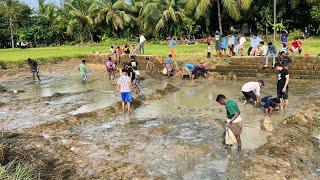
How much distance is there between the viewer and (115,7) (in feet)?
145

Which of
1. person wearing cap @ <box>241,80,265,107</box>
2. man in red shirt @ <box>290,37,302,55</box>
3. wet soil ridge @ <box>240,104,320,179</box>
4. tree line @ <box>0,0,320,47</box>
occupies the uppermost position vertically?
tree line @ <box>0,0,320,47</box>

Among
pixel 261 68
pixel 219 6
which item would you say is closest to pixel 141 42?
pixel 261 68

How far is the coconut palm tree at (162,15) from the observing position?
3981 cm

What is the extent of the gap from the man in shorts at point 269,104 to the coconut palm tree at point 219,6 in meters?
23.7

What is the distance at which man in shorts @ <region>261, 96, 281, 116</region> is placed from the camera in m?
12.8

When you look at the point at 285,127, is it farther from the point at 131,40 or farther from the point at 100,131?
the point at 131,40

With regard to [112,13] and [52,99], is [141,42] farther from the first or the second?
[112,13]

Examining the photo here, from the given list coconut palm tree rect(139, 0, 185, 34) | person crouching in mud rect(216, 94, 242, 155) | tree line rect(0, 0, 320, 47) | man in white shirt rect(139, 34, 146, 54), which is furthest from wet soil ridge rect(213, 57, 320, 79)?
coconut palm tree rect(139, 0, 185, 34)

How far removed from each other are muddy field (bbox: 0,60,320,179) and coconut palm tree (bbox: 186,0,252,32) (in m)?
18.1

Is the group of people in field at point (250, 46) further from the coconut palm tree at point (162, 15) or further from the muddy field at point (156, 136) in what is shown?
the coconut palm tree at point (162, 15)

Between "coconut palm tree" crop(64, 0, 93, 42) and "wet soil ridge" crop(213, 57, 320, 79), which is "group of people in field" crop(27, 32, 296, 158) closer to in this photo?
"wet soil ridge" crop(213, 57, 320, 79)

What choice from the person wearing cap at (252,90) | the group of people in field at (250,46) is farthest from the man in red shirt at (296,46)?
the person wearing cap at (252,90)

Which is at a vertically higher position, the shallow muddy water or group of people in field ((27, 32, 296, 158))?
group of people in field ((27, 32, 296, 158))

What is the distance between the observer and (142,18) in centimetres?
4234
